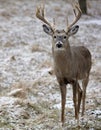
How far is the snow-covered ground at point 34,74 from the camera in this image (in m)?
7.82

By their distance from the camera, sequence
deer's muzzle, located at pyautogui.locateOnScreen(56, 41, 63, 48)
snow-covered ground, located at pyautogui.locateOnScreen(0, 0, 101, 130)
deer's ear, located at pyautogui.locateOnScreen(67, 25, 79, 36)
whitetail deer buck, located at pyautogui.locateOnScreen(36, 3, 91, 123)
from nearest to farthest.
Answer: deer's muzzle, located at pyautogui.locateOnScreen(56, 41, 63, 48) < whitetail deer buck, located at pyautogui.locateOnScreen(36, 3, 91, 123) < deer's ear, located at pyautogui.locateOnScreen(67, 25, 79, 36) < snow-covered ground, located at pyautogui.locateOnScreen(0, 0, 101, 130)

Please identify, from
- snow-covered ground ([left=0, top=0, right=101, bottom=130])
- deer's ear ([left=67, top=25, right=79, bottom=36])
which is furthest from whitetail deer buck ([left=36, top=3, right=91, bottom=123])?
snow-covered ground ([left=0, top=0, right=101, bottom=130])

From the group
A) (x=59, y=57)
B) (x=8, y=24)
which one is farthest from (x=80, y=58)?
(x=8, y=24)

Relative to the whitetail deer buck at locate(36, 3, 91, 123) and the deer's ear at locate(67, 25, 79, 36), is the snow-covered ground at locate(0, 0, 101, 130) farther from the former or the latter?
the deer's ear at locate(67, 25, 79, 36)

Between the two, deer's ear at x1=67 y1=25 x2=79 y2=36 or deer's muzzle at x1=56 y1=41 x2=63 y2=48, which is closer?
deer's muzzle at x1=56 y1=41 x2=63 y2=48

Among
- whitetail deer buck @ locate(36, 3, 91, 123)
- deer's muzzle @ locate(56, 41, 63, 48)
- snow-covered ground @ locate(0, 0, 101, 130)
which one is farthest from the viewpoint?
snow-covered ground @ locate(0, 0, 101, 130)

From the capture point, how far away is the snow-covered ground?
782 centimetres

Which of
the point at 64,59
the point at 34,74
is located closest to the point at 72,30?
the point at 64,59

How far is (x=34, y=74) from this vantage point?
11977 mm

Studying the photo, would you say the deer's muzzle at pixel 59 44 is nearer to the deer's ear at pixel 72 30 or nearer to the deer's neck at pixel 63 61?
the deer's neck at pixel 63 61

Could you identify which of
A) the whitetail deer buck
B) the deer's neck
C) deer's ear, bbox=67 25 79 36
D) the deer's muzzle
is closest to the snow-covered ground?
the whitetail deer buck

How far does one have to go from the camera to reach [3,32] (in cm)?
1794

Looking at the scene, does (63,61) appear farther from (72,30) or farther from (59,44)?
(72,30)

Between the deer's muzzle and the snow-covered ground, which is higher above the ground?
the deer's muzzle
